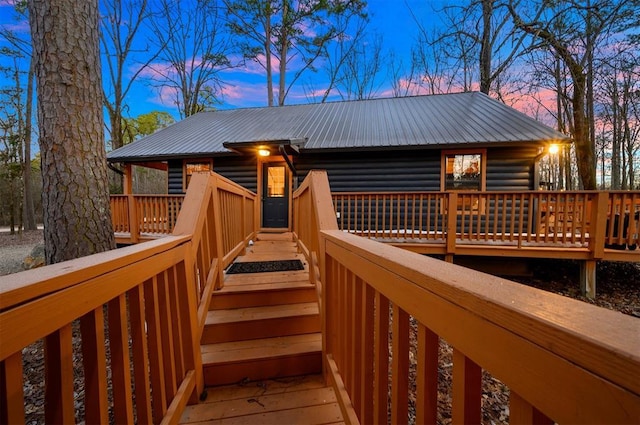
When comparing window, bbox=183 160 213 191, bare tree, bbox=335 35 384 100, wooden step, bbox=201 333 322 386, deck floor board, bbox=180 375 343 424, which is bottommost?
deck floor board, bbox=180 375 343 424

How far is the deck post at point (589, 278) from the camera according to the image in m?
4.49

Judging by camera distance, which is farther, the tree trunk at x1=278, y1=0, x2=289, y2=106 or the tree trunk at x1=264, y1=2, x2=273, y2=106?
the tree trunk at x1=264, y1=2, x2=273, y2=106

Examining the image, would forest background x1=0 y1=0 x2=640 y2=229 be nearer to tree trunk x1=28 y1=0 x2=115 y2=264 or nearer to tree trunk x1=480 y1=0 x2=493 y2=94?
tree trunk x1=480 y1=0 x2=493 y2=94

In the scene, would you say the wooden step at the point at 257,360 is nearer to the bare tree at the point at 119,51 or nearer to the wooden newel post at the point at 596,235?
the wooden newel post at the point at 596,235

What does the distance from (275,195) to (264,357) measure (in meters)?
6.25

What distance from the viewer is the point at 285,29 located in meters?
13.4

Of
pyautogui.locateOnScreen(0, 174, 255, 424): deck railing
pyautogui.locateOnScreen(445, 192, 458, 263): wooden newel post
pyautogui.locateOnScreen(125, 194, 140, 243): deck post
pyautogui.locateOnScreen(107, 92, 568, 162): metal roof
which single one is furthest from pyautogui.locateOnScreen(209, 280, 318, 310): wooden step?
pyautogui.locateOnScreen(107, 92, 568, 162): metal roof

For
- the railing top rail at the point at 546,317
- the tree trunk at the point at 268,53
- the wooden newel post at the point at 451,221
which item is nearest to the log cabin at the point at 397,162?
the wooden newel post at the point at 451,221

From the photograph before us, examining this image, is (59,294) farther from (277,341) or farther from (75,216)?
(75,216)

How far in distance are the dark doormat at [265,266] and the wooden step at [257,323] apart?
694 mm

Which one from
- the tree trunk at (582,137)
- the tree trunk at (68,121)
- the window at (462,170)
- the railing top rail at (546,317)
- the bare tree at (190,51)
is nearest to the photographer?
the railing top rail at (546,317)

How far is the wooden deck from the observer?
166 cm

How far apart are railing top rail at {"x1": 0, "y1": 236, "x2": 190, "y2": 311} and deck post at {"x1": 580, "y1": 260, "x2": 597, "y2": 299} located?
6.20 metres

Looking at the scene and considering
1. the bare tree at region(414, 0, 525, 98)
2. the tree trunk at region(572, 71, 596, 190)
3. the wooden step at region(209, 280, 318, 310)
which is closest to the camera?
the wooden step at region(209, 280, 318, 310)
